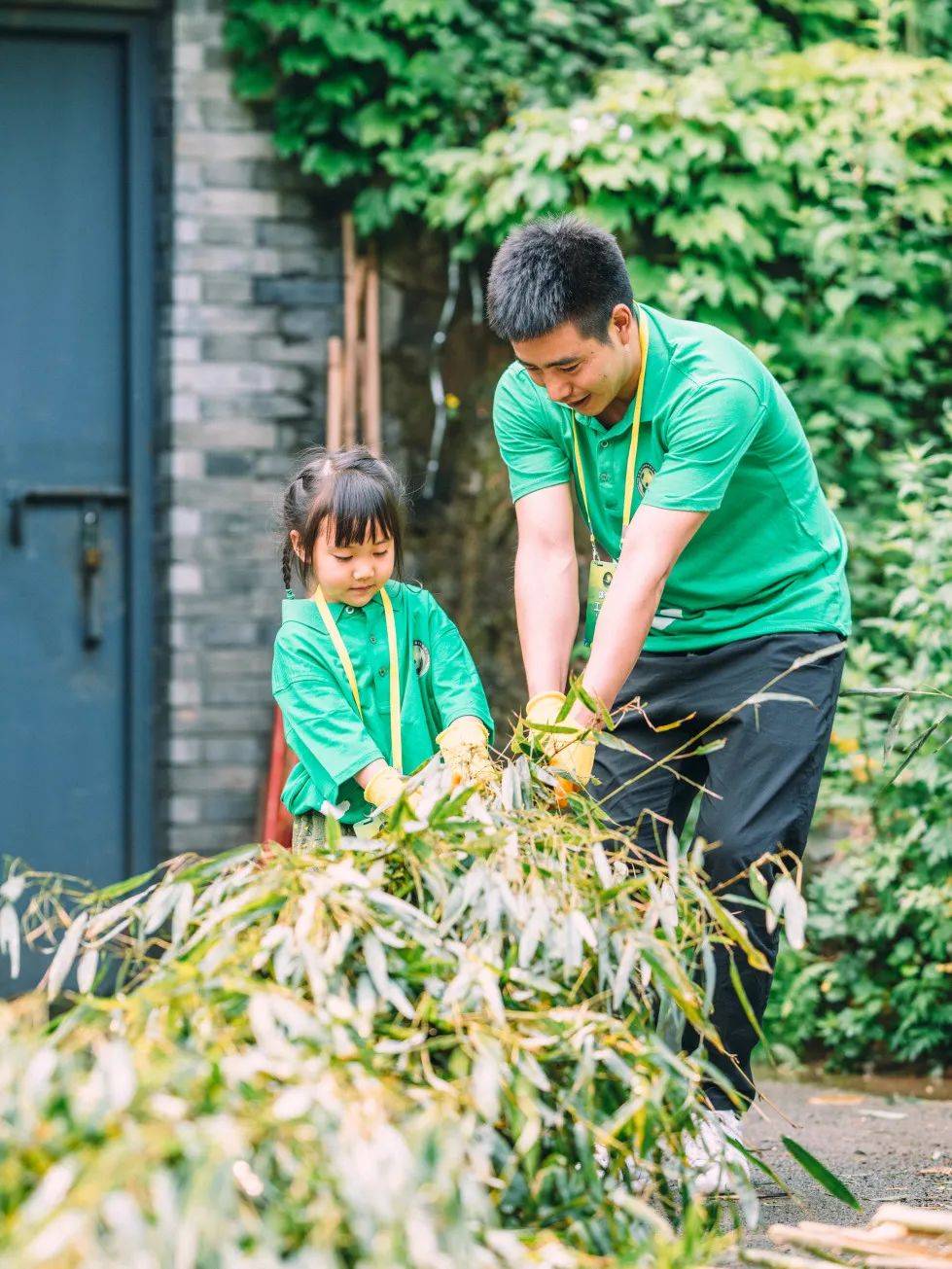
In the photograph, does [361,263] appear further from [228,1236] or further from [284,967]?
[228,1236]

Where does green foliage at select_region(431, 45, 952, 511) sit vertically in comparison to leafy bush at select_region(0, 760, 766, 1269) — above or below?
above

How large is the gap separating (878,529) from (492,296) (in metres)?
2.77

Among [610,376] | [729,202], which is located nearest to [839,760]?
[729,202]

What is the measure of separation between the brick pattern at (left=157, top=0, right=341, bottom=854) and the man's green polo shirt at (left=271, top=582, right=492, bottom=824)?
103 inches

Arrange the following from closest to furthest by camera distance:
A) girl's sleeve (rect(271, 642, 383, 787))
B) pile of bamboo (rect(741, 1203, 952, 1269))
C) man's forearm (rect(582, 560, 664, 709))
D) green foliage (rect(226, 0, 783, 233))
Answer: pile of bamboo (rect(741, 1203, 952, 1269))
man's forearm (rect(582, 560, 664, 709))
girl's sleeve (rect(271, 642, 383, 787))
green foliage (rect(226, 0, 783, 233))

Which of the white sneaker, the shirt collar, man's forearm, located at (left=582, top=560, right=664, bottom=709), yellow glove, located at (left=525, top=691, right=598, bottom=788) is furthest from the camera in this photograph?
the shirt collar

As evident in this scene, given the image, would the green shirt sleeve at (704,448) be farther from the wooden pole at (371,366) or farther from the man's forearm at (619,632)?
the wooden pole at (371,366)

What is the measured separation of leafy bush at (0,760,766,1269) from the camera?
1598 millimetres

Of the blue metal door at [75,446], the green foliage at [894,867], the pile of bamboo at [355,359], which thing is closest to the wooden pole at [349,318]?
the pile of bamboo at [355,359]

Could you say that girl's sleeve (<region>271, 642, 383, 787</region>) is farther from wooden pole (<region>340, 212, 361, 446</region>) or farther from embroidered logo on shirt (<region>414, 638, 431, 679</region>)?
wooden pole (<region>340, 212, 361, 446</region>)

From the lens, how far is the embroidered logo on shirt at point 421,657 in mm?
3459

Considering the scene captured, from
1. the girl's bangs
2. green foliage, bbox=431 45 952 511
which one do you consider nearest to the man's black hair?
the girl's bangs

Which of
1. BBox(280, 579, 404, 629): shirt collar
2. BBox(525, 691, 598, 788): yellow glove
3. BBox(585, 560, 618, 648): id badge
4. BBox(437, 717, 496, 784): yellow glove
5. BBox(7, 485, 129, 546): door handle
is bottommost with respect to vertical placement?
BBox(437, 717, 496, 784): yellow glove

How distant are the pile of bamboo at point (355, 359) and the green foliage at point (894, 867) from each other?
1.93 metres
